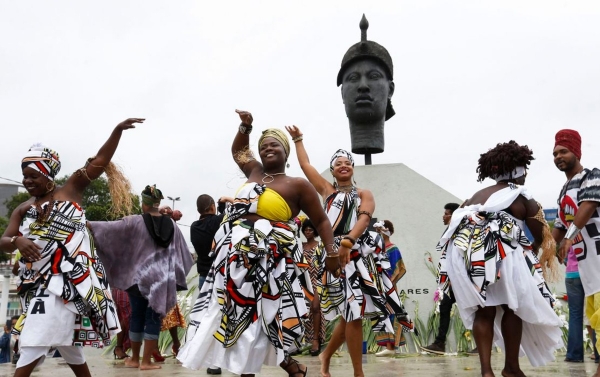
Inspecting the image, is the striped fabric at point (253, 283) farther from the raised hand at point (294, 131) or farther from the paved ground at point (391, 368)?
the paved ground at point (391, 368)

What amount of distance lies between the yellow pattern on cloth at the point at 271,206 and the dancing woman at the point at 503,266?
135 cm

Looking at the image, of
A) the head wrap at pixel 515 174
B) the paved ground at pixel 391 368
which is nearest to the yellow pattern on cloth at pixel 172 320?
the paved ground at pixel 391 368

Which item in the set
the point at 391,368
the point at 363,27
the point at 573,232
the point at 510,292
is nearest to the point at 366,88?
the point at 363,27

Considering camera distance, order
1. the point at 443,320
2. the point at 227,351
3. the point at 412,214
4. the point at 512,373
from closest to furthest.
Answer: the point at 227,351
the point at 512,373
the point at 443,320
the point at 412,214

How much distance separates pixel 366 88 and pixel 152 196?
236 inches

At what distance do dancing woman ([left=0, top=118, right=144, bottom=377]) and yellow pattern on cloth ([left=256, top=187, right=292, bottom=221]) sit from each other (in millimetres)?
1040

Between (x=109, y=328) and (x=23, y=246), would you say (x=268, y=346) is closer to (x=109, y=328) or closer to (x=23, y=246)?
(x=109, y=328)

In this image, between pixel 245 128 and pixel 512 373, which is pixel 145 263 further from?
pixel 512 373

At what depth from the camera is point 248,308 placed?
3811 mm

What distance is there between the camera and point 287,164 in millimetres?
4430

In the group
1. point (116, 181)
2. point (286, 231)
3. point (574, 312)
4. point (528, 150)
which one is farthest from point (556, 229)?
point (116, 181)

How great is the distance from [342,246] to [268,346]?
3.25ft

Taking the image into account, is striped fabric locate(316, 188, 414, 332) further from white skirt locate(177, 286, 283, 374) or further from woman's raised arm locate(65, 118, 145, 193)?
woman's raised arm locate(65, 118, 145, 193)

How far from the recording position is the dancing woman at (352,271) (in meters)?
4.88
